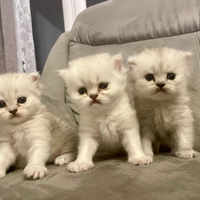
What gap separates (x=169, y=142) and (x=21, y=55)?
193cm

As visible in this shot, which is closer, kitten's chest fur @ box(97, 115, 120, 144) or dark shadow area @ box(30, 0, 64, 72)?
kitten's chest fur @ box(97, 115, 120, 144)

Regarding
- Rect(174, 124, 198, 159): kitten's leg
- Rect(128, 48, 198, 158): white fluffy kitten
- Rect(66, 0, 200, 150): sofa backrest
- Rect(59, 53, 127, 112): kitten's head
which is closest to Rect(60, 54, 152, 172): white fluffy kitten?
Rect(59, 53, 127, 112): kitten's head

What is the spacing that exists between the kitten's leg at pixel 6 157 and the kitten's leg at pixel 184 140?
0.89 metres

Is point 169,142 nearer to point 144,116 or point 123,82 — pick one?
point 144,116

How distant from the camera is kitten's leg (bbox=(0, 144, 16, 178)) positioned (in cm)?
115

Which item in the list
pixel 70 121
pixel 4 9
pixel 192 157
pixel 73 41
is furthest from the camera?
pixel 4 9

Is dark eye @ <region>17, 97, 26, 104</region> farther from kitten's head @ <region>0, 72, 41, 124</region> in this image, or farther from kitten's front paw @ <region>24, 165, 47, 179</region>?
kitten's front paw @ <region>24, 165, 47, 179</region>

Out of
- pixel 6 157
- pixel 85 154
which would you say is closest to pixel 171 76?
pixel 85 154

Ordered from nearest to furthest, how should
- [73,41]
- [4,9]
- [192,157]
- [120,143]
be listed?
[192,157], [120,143], [73,41], [4,9]

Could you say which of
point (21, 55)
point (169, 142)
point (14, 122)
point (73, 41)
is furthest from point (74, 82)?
point (21, 55)

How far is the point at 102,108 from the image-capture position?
1120 mm

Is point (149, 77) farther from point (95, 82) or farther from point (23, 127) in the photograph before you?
point (23, 127)

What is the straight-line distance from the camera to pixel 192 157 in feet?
3.65

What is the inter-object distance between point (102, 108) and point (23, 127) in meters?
0.45
